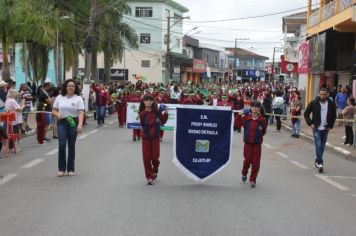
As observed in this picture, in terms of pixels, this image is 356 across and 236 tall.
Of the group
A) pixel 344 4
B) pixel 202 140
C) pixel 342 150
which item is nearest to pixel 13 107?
pixel 202 140

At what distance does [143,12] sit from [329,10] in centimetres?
4077

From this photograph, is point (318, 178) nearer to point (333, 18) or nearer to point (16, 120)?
point (16, 120)

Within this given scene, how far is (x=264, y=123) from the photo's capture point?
1016 centimetres

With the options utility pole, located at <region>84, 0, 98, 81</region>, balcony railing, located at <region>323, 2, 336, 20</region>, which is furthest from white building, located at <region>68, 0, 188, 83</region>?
balcony railing, located at <region>323, 2, 336, 20</region>

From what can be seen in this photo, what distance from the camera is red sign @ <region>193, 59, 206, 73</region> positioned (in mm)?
84131

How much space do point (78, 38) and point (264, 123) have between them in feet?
102

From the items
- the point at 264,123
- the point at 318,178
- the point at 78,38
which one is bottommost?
the point at 318,178

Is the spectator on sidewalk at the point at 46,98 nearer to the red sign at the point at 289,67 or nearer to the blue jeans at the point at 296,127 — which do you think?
the blue jeans at the point at 296,127

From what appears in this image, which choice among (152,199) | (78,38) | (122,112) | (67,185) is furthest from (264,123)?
(78,38)

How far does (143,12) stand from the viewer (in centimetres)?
6975

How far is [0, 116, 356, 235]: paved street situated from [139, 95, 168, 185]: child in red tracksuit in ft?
1.03

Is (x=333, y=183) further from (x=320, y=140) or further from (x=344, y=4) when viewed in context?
(x=344, y=4)

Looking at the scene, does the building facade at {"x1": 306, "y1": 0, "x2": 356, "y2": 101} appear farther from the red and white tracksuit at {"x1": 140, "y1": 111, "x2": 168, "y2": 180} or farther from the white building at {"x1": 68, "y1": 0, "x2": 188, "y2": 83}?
the white building at {"x1": 68, "y1": 0, "x2": 188, "y2": 83}

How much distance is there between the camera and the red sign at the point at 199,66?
84.1 meters
